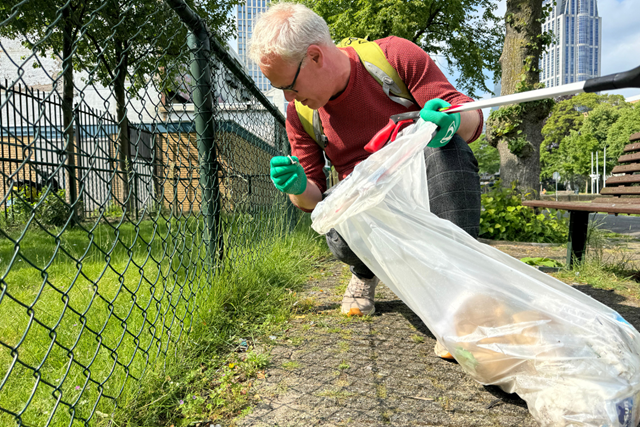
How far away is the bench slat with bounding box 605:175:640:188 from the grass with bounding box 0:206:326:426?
2713 millimetres

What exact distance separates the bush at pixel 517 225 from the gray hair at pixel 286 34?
4.30 metres

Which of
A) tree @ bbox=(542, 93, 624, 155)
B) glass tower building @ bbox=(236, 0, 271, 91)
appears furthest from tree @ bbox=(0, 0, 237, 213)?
tree @ bbox=(542, 93, 624, 155)

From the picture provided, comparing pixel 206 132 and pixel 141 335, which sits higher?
pixel 206 132

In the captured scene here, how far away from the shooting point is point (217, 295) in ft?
6.76

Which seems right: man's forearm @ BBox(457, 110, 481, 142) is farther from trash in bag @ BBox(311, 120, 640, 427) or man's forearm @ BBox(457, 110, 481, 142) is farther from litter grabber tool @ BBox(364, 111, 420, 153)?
trash in bag @ BBox(311, 120, 640, 427)

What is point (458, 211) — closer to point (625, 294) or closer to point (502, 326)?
point (502, 326)

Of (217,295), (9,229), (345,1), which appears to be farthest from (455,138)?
(345,1)

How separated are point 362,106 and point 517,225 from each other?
4125 millimetres

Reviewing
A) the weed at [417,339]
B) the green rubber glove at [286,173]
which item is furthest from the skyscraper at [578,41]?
the green rubber glove at [286,173]

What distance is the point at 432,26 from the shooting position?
44.9 feet

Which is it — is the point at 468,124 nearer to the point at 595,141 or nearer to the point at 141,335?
the point at 141,335

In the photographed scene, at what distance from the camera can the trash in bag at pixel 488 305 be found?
46.9 inches

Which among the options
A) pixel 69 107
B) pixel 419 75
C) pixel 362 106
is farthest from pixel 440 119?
pixel 69 107

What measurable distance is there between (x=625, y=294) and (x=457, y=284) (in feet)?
6.52
